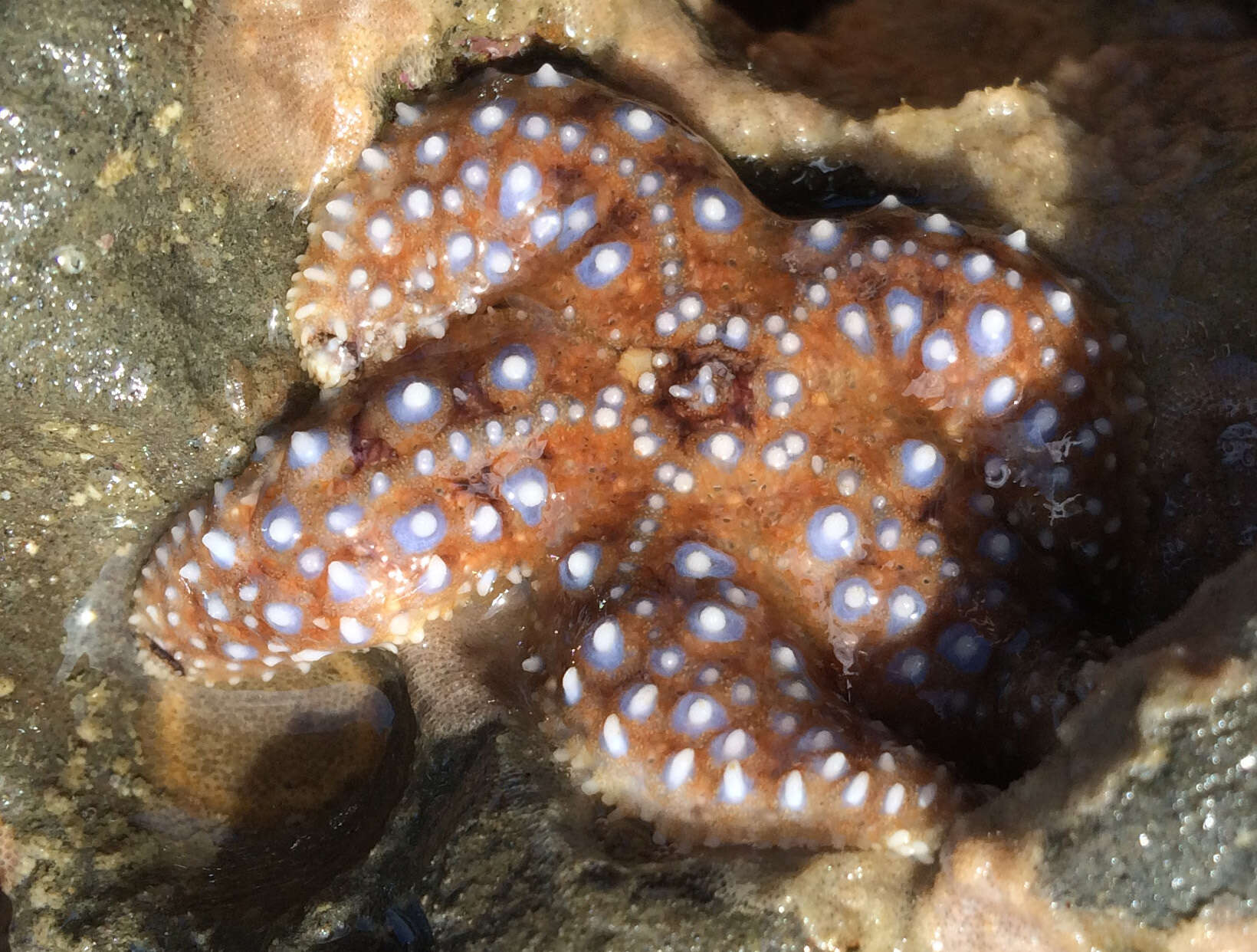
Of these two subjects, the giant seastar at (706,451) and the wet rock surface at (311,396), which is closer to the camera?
the wet rock surface at (311,396)

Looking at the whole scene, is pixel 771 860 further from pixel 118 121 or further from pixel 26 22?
pixel 26 22

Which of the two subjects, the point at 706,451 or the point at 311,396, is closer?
the point at 706,451

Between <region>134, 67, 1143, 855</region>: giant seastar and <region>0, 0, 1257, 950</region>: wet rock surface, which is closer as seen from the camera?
<region>0, 0, 1257, 950</region>: wet rock surface

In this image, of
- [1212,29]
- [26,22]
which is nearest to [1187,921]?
[1212,29]
